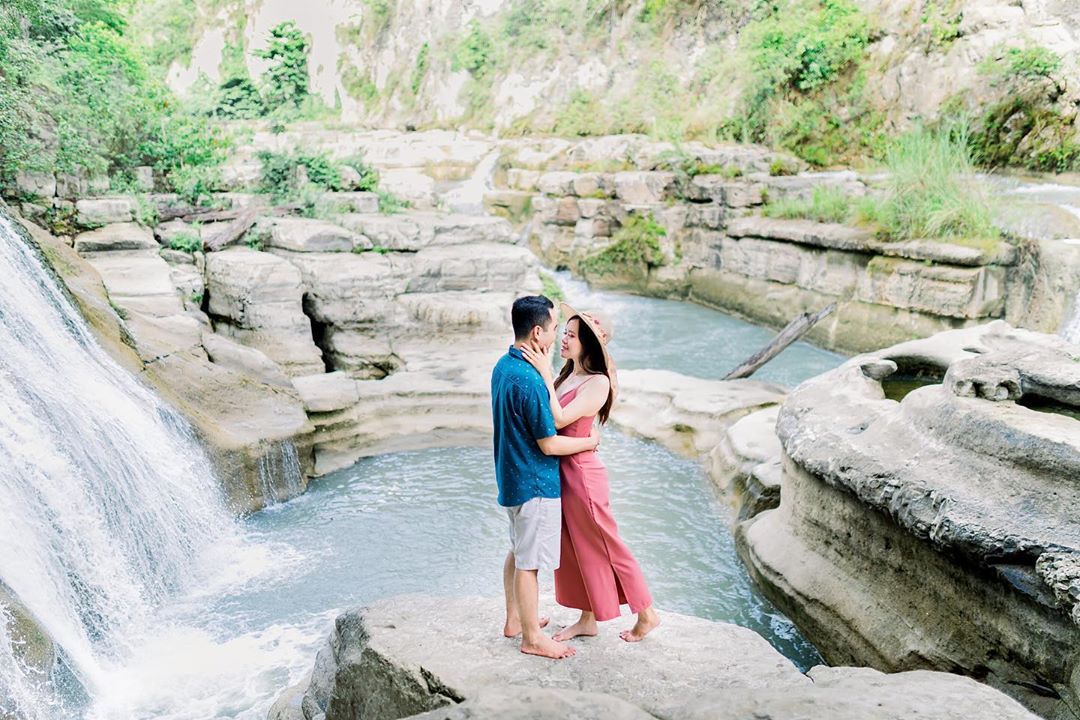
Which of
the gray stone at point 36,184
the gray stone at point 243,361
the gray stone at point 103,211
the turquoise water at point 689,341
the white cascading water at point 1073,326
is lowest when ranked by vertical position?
the turquoise water at point 689,341

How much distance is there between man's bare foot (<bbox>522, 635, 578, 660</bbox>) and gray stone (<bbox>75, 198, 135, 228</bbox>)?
723cm

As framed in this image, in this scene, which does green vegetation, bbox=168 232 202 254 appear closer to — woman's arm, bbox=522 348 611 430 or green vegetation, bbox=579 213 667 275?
green vegetation, bbox=579 213 667 275

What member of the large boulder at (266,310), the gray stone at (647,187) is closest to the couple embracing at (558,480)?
the large boulder at (266,310)

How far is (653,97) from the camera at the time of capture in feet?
58.0

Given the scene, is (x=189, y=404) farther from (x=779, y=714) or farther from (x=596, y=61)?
(x=596, y=61)

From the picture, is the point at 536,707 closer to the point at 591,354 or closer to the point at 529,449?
the point at 529,449

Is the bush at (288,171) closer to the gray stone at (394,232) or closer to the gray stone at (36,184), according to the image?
the gray stone at (394,232)

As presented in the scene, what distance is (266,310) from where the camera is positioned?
806cm

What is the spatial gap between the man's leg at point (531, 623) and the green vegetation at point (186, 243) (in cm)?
684

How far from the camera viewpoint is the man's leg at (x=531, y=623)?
9.16 feet

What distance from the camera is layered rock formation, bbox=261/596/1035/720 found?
7.09 feet

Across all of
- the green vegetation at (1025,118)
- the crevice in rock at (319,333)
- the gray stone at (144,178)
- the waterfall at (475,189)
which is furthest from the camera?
the waterfall at (475,189)

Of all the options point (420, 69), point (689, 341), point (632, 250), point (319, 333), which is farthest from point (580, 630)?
point (420, 69)

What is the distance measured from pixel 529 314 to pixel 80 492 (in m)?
3.02
